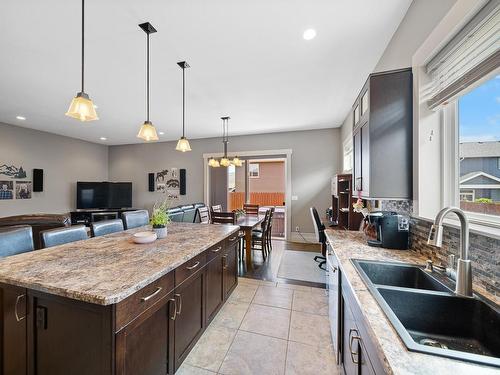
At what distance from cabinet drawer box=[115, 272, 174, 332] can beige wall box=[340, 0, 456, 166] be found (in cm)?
250

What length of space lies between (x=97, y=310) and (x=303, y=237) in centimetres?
498

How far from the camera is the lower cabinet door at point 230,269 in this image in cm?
237

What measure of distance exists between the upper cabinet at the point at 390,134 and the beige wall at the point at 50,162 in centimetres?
615

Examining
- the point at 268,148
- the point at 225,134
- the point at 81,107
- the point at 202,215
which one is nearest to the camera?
the point at 81,107

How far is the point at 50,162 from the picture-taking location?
18.1 feet

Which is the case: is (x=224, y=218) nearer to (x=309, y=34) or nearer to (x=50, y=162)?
(x=309, y=34)

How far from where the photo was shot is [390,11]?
1780mm

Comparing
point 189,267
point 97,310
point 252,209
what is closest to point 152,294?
point 97,310

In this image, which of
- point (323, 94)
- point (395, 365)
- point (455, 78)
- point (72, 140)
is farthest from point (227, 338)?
point (72, 140)

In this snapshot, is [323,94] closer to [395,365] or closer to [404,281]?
[404,281]

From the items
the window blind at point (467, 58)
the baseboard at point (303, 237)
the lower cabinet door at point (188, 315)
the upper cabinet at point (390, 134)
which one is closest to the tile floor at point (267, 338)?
the lower cabinet door at point (188, 315)

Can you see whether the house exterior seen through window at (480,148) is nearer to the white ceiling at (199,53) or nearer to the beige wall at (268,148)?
the white ceiling at (199,53)

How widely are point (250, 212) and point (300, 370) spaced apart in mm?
3725

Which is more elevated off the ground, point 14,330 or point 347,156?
point 347,156
